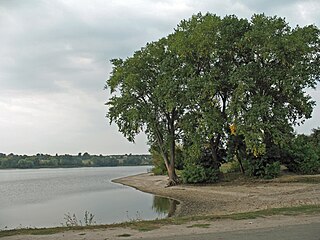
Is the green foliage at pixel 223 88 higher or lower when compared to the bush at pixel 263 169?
higher

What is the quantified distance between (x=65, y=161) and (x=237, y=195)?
447 ft

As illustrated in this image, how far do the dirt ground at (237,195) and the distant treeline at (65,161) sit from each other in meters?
90.2

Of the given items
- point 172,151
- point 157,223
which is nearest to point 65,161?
point 172,151

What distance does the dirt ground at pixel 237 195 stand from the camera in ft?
69.1

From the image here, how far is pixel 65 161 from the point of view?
6161 inches

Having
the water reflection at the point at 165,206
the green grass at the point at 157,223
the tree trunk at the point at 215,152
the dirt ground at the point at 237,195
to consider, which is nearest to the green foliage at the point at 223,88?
the tree trunk at the point at 215,152

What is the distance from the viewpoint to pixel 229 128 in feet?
109

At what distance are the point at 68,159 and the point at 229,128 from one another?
439ft

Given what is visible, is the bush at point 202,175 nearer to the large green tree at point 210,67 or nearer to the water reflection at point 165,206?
the large green tree at point 210,67

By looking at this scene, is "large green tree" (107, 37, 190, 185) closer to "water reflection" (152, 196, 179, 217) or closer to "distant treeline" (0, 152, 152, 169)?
"water reflection" (152, 196, 179, 217)

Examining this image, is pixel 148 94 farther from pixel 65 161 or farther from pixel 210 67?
pixel 65 161

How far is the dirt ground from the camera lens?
21.0 metres

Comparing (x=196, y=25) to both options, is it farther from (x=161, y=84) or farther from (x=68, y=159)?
(x=68, y=159)

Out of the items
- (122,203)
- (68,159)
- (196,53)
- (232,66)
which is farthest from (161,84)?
(68,159)
